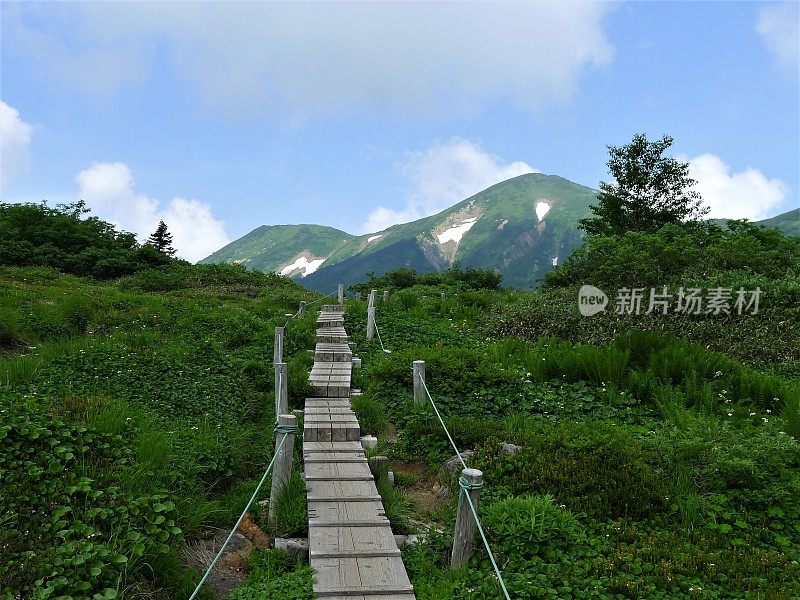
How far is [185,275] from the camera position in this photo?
90.6 feet

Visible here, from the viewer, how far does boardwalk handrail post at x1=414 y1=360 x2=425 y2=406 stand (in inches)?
354

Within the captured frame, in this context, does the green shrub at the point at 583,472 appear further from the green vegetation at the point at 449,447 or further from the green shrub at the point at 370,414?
the green shrub at the point at 370,414

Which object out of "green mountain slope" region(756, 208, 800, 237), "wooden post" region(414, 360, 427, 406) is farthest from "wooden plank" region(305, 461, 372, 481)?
"green mountain slope" region(756, 208, 800, 237)

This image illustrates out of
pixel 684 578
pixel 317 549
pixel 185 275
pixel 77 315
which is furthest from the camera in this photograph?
pixel 185 275

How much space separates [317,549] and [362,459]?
6.91ft

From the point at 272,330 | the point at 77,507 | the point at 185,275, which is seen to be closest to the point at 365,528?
the point at 77,507

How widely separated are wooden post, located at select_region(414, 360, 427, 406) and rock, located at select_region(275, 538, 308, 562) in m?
3.80

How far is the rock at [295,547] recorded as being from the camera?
5.27m

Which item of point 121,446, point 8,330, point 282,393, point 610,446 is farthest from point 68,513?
point 8,330

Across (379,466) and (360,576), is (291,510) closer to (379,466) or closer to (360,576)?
(360,576)

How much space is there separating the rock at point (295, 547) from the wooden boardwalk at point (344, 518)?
0.12 meters

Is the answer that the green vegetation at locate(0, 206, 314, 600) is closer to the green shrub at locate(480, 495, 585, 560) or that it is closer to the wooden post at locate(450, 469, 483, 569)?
the wooden post at locate(450, 469, 483, 569)

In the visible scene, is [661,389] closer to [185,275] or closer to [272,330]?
[272,330]

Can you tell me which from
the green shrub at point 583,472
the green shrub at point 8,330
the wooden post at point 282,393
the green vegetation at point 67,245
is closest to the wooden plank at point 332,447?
the wooden post at point 282,393
